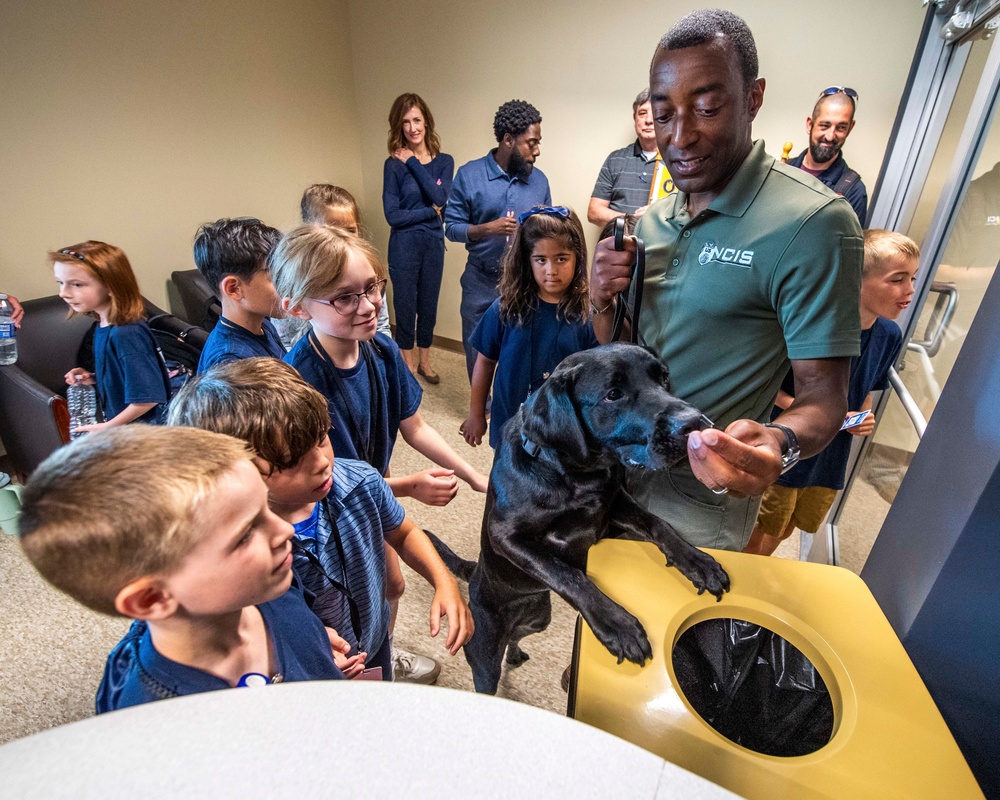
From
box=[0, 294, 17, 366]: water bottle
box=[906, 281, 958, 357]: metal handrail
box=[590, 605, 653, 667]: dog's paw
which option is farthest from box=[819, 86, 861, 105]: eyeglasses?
box=[0, 294, 17, 366]: water bottle

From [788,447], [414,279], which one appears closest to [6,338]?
[414,279]

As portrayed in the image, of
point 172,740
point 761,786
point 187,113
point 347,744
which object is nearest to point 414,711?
point 347,744

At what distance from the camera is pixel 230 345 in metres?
1.73

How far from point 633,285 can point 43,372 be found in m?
3.29

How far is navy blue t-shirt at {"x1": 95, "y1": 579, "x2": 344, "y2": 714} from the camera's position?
2.28 ft

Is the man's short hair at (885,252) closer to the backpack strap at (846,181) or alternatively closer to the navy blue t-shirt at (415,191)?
the backpack strap at (846,181)

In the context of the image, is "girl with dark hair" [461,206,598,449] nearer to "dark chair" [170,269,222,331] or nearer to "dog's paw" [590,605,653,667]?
"dog's paw" [590,605,653,667]

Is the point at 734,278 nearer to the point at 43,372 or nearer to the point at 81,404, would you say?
the point at 81,404

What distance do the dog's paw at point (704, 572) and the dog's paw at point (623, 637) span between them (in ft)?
0.47

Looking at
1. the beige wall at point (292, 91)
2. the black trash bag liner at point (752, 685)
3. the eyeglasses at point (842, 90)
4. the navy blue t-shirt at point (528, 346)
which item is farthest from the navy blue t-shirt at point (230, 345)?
the eyeglasses at point (842, 90)

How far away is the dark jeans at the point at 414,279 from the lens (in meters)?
4.14

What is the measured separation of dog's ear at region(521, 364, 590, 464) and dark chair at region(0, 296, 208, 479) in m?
2.06

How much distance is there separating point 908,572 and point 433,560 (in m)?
0.96

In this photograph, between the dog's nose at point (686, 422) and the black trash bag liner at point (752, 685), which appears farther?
the dog's nose at point (686, 422)
